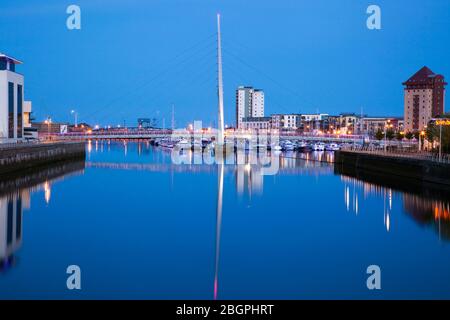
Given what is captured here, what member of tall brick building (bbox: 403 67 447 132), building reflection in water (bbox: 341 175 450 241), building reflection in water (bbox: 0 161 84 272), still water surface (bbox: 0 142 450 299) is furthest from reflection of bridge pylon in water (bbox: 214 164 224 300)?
tall brick building (bbox: 403 67 447 132)

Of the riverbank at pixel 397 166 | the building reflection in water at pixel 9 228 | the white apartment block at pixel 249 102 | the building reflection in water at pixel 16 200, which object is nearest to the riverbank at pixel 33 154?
the building reflection in water at pixel 16 200

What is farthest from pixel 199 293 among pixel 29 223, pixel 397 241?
pixel 29 223

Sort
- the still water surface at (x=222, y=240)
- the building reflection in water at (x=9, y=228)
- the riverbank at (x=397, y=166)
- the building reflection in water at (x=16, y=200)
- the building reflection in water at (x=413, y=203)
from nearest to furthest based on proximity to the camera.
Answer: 1. the still water surface at (x=222, y=240)
2. the building reflection in water at (x=9, y=228)
3. the building reflection in water at (x=16, y=200)
4. the building reflection in water at (x=413, y=203)
5. the riverbank at (x=397, y=166)

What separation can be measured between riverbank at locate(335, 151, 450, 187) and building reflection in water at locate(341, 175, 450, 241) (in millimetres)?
929

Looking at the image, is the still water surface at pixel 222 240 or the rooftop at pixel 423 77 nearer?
the still water surface at pixel 222 240

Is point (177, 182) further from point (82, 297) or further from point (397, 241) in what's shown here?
point (82, 297)

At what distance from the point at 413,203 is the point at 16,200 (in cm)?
1105

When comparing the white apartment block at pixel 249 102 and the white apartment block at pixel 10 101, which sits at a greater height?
the white apartment block at pixel 249 102

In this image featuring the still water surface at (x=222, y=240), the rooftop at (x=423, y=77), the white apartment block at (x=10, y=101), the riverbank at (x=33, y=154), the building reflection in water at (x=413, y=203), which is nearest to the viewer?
the still water surface at (x=222, y=240)

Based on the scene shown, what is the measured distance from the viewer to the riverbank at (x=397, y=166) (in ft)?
73.5

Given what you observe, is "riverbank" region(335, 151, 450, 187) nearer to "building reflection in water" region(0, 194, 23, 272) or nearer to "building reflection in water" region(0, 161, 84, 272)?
"building reflection in water" region(0, 161, 84, 272)

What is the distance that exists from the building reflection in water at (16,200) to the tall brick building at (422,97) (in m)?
51.6

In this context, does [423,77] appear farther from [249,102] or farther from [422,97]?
[249,102]

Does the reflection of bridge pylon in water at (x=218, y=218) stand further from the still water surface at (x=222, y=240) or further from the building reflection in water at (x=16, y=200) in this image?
the building reflection in water at (x=16, y=200)
